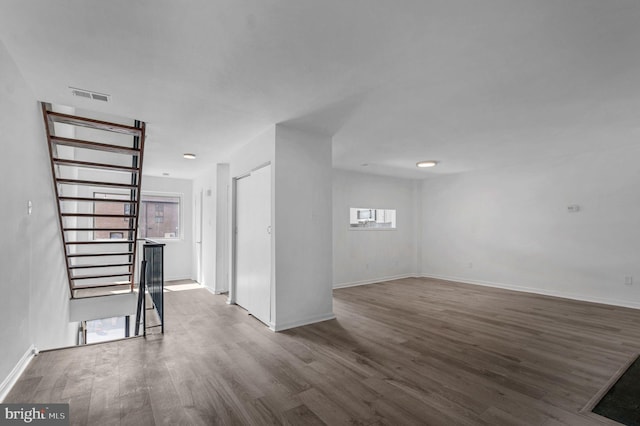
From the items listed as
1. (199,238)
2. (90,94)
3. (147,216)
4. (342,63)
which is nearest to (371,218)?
(199,238)

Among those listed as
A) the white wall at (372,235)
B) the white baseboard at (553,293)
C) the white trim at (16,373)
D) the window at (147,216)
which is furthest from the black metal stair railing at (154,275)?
the white baseboard at (553,293)

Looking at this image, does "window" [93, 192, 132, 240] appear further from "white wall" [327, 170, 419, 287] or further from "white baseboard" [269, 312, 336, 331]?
"white baseboard" [269, 312, 336, 331]

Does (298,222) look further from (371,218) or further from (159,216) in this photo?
(159,216)

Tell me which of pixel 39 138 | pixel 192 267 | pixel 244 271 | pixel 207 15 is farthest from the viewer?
pixel 192 267

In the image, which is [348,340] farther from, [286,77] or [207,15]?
[207,15]

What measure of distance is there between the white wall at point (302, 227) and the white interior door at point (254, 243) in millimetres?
215

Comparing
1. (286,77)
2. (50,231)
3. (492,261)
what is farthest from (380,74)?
(492,261)

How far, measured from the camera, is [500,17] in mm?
1847

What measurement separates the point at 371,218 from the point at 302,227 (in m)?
3.57

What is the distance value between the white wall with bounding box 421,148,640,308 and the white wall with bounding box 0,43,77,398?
289 inches

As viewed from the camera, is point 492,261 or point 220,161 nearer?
point 220,161

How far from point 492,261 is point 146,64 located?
692 centimetres

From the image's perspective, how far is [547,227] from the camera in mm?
5719
